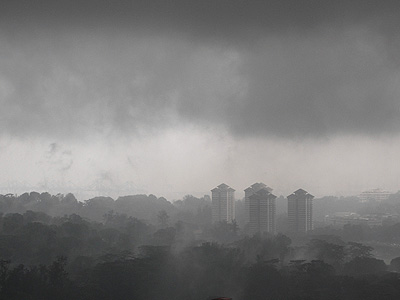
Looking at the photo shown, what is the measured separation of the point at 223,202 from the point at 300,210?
43.1 ft

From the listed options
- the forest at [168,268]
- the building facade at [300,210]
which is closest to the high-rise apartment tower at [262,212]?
the building facade at [300,210]

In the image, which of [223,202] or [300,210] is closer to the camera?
[300,210]

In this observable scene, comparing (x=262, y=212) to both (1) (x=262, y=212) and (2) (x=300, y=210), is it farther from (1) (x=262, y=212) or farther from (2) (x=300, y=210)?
(2) (x=300, y=210)

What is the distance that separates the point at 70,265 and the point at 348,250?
22.2 meters

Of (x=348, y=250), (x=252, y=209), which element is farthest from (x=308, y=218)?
(x=348, y=250)

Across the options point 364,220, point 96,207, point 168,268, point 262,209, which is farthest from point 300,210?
point 168,268

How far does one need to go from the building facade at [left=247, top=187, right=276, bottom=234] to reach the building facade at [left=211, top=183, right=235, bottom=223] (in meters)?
9.19

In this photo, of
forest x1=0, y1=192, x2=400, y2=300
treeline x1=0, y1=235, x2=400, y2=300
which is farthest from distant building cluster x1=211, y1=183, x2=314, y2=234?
treeline x1=0, y1=235, x2=400, y2=300

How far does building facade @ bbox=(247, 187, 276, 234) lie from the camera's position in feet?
282

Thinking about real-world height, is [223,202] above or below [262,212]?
above

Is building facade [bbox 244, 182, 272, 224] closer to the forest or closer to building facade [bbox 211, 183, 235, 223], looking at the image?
building facade [bbox 211, 183, 235, 223]

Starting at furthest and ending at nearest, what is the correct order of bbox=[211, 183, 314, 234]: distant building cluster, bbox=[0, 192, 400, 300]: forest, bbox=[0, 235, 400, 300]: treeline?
bbox=[211, 183, 314, 234]: distant building cluster, bbox=[0, 192, 400, 300]: forest, bbox=[0, 235, 400, 300]: treeline

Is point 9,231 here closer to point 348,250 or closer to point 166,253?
point 166,253

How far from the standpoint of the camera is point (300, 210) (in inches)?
3661
